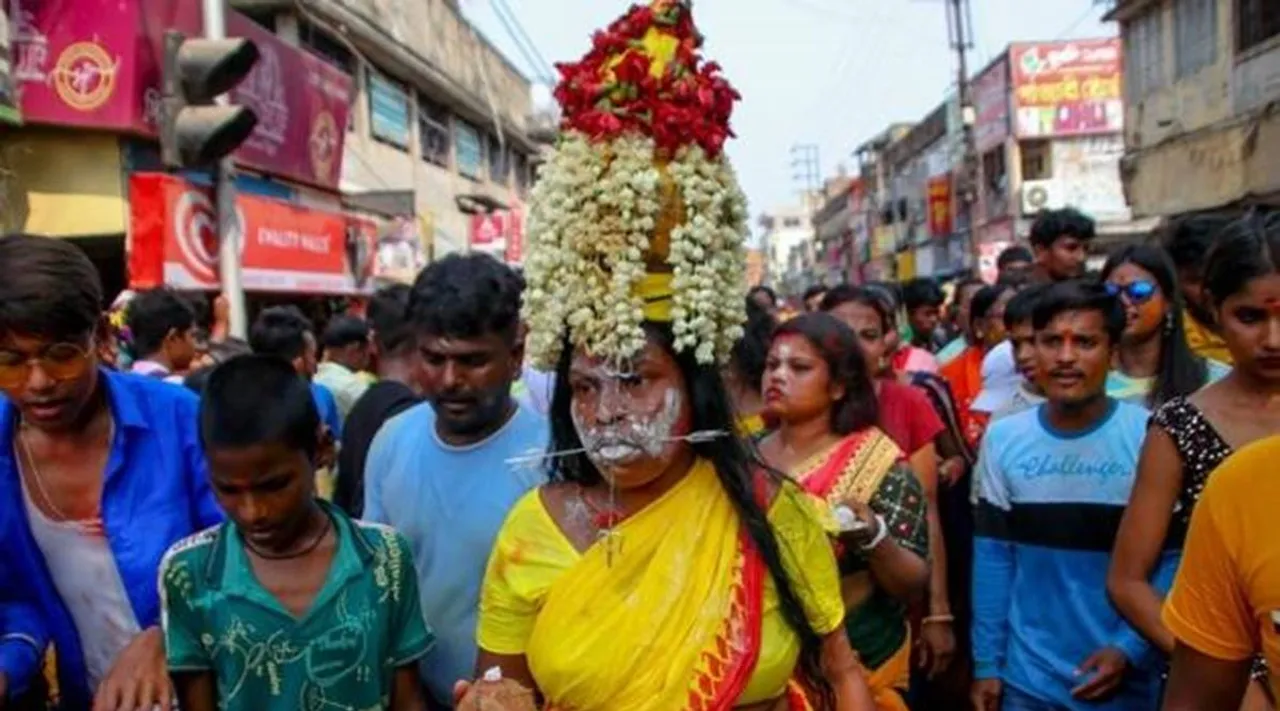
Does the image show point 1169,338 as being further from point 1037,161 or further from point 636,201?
point 1037,161

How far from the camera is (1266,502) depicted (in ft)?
6.24

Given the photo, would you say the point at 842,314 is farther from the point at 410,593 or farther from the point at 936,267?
the point at 936,267

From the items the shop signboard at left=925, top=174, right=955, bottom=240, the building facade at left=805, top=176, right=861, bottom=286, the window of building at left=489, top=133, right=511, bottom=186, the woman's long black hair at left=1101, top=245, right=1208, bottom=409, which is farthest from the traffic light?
the building facade at left=805, top=176, right=861, bottom=286

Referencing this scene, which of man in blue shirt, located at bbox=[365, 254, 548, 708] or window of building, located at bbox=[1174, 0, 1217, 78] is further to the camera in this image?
window of building, located at bbox=[1174, 0, 1217, 78]

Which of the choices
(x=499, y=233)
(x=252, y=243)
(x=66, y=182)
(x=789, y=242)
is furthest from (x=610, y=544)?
(x=789, y=242)

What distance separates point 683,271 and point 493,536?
3.33ft

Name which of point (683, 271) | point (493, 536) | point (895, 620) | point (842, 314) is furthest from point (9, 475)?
point (842, 314)

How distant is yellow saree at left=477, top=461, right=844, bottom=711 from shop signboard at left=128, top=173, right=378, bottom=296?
276 inches

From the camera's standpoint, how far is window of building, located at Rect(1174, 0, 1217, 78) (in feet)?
70.3

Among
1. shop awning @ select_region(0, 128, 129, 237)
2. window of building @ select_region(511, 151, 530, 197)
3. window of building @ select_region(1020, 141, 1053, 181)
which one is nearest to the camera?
shop awning @ select_region(0, 128, 129, 237)

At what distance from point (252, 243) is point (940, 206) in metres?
37.5

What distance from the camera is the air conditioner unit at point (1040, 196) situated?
112ft

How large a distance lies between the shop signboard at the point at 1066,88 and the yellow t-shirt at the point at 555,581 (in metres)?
34.4

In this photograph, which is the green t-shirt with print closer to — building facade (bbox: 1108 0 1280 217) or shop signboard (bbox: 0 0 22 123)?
shop signboard (bbox: 0 0 22 123)
